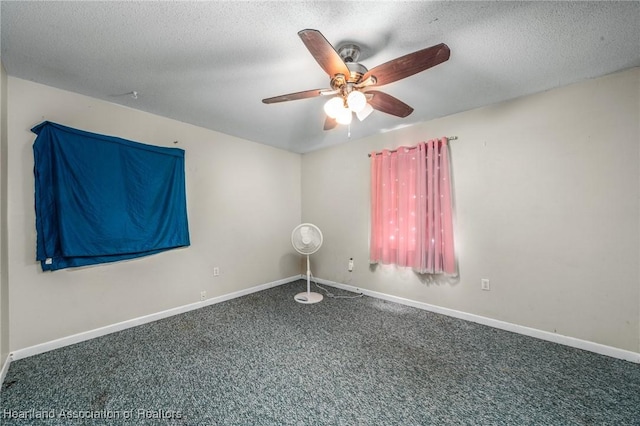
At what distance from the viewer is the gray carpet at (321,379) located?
55.1 inches

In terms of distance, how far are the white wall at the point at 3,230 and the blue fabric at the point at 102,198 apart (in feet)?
0.52

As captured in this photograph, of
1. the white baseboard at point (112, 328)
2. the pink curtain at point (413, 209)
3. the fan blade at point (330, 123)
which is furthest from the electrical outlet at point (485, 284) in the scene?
the white baseboard at point (112, 328)

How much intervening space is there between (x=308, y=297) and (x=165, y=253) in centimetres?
176

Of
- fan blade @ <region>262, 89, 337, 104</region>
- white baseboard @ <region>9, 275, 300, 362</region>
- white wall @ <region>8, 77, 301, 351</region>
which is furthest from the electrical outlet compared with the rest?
white baseboard @ <region>9, 275, 300, 362</region>

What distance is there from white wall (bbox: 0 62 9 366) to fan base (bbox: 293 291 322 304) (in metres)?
2.43

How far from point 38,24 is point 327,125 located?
74.3 inches

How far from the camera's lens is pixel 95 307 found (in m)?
2.28

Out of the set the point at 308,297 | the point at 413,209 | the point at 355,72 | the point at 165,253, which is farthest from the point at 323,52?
the point at 308,297

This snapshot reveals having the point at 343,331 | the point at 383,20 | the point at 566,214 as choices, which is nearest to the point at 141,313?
the point at 343,331

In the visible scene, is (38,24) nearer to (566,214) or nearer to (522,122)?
(522,122)

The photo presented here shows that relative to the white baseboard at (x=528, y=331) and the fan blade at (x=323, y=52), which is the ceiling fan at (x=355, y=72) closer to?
the fan blade at (x=323, y=52)

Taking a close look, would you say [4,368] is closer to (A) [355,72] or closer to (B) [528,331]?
(A) [355,72]

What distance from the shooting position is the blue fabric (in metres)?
2.03

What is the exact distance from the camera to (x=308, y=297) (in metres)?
3.27
